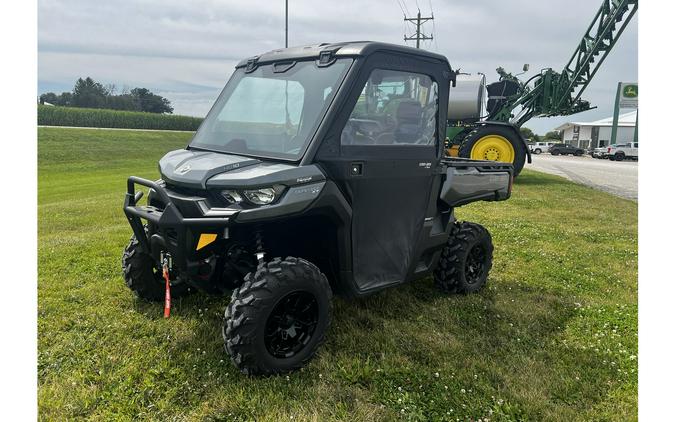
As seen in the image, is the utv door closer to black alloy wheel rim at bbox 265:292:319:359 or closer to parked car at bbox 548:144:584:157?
black alloy wheel rim at bbox 265:292:319:359

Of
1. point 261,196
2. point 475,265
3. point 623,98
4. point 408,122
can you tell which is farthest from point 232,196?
point 623,98

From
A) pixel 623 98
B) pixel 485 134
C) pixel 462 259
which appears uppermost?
pixel 623 98

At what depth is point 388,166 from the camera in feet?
12.2

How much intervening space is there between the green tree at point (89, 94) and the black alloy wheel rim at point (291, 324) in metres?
64.3

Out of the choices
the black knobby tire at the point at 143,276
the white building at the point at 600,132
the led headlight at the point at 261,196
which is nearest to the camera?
the led headlight at the point at 261,196

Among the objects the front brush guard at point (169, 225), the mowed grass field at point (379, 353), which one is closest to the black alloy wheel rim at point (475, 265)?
the mowed grass field at point (379, 353)

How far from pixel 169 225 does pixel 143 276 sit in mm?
1422

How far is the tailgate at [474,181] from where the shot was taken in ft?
14.8

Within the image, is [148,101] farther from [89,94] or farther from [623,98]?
[623,98]

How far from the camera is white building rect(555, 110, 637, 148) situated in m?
59.4

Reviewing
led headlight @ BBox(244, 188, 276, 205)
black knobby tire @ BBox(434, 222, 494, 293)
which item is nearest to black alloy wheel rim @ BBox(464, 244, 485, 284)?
black knobby tire @ BBox(434, 222, 494, 293)

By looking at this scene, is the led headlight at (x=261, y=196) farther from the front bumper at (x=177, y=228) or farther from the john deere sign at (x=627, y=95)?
the john deere sign at (x=627, y=95)

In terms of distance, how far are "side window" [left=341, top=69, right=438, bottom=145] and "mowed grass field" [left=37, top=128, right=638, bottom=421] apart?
1.57 metres

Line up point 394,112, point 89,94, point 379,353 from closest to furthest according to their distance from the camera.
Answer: point 379,353, point 394,112, point 89,94
